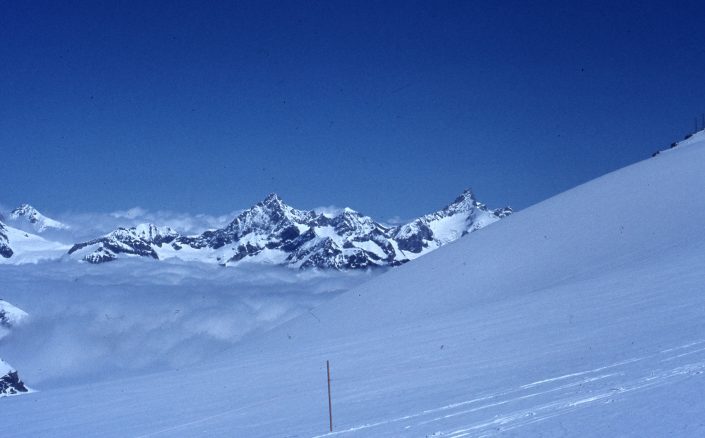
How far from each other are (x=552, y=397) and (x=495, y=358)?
4091 mm

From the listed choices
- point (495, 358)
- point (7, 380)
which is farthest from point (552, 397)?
point (7, 380)

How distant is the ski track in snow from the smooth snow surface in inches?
1.6

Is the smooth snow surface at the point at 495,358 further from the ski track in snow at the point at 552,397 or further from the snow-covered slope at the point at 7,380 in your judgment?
the snow-covered slope at the point at 7,380

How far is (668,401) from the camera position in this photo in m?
7.35

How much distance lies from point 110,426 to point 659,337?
1091cm

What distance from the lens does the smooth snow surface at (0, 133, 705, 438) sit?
8289 millimetres

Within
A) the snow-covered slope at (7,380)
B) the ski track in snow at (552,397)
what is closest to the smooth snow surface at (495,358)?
the ski track in snow at (552,397)

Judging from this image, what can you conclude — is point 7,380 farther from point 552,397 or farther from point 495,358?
point 552,397

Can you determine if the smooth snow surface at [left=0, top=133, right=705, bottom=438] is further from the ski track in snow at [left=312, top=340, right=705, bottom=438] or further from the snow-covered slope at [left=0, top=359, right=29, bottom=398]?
the snow-covered slope at [left=0, top=359, right=29, bottom=398]

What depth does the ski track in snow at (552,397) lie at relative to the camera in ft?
25.7

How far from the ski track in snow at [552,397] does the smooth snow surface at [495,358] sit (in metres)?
0.04

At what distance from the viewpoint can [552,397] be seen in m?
8.61

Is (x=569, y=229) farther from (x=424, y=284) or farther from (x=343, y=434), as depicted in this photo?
(x=343, y=434)

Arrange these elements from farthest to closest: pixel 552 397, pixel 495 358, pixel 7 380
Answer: pixel 7 380 → pixel 495 358 → pixel 552 397
